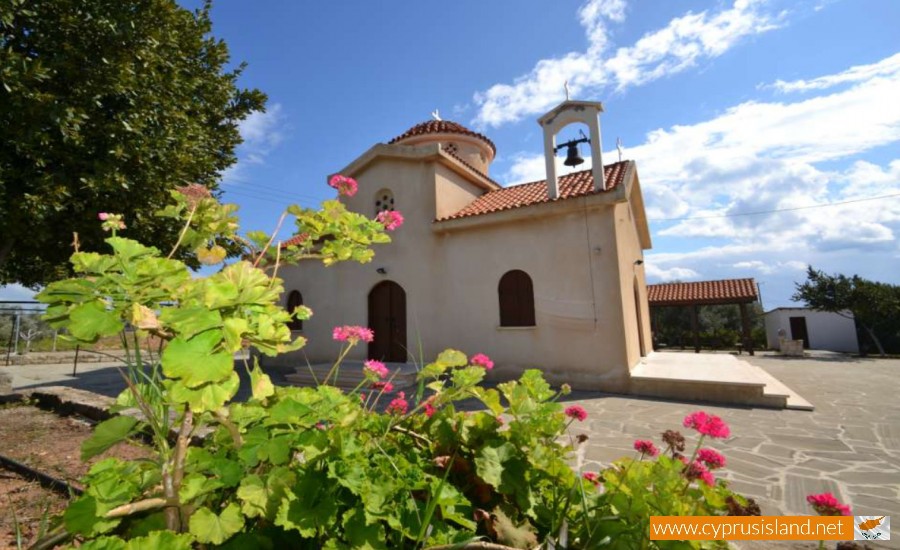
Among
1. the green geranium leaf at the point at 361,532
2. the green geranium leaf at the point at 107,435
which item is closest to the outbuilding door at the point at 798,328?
the green geranium leaf at the point at 361,532

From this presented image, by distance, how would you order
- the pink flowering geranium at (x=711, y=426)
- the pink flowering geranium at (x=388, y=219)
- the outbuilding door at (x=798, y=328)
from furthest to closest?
the outbuilding door at (x=798, y=328) → the pink flowering geranium at (x=388, y=219) → the pink flowering geranium at (x=711, y=426)

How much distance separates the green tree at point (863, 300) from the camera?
74.6 feet

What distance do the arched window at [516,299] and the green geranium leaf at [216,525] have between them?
818 cm

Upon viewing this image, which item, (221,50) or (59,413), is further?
(221,50)

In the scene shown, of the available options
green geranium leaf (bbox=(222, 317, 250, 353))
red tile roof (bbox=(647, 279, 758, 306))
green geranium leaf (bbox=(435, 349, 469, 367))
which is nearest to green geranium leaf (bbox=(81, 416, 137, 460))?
green geranium leaf (bbox=(222, 317, 250, 353))

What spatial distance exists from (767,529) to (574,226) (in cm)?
753

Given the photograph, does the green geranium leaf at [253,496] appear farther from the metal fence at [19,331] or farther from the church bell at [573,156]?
the metal fence at [19,331]

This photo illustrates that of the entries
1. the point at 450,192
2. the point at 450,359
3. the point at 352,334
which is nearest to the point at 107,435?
the point at 352,334

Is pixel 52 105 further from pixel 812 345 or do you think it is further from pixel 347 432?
pixel 812 345

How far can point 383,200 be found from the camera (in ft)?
37.5

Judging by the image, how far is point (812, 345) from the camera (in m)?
29.4

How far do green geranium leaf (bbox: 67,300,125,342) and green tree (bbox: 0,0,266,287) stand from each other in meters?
6.29

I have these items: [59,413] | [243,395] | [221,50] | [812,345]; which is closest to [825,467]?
[243,395]

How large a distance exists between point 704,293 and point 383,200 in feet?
62.1
